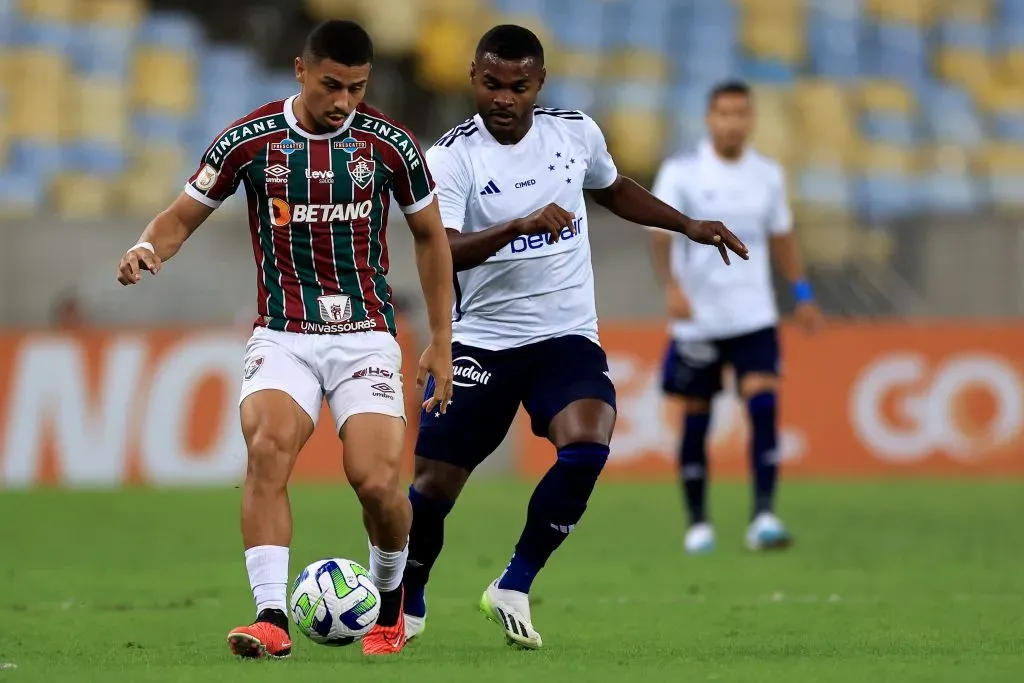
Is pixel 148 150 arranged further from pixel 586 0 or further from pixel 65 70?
pixel 586 0

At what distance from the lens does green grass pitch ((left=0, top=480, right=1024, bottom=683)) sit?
→ 585 cm

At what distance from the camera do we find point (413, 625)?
6844mm

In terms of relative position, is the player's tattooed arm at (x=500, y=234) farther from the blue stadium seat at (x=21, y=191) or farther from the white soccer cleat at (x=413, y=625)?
the blue stadium seat at (x=21, y=191)

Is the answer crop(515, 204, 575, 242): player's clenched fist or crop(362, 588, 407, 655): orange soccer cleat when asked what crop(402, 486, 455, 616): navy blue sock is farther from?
crop(515, 204, 575, 242): player's clenched fist

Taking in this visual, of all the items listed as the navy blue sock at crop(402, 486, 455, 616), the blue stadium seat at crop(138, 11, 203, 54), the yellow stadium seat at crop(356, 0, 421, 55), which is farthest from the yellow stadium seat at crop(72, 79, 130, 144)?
the navy blue sock at crop(402, 486, 455, 616)

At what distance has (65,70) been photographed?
19812 mm

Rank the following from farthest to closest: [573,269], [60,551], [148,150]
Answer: [148,150] → [60,551] → [573,269]

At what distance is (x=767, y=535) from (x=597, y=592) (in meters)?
2.30

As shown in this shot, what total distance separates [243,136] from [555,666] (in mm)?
2091

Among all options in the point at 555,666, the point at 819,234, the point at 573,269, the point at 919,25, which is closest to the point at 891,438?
the point at 819,234

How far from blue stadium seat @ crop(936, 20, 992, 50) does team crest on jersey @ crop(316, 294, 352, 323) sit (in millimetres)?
17078

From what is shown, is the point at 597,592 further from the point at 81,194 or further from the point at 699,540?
the point at 81,194

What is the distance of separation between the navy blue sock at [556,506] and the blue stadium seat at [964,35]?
16.5 m

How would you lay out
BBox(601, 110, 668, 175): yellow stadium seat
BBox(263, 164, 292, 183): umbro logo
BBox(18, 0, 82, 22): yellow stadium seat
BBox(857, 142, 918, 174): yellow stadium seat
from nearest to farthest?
BBox(263, 164, 292, 183): umbro logo
BBox(601, 110, 668, 175): yellow stadium seat
BBox(857, 142, 918, 174): yellow stadium seat
BBox(18, 0, 82, 22): yellow stadium seat
